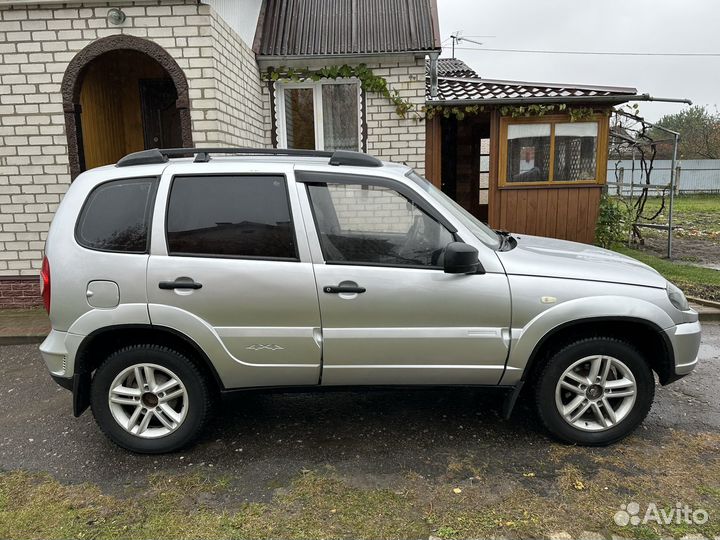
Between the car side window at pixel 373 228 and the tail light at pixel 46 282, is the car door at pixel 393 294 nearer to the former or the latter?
the car side window at pixel 373 228

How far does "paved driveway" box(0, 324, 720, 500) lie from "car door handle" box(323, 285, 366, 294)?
3.03 feet

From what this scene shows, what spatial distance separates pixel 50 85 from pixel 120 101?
2.21 m

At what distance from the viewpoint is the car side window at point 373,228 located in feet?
10.6

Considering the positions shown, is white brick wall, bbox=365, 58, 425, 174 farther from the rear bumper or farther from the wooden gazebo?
the rear bumper

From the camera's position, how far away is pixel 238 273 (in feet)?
10.4

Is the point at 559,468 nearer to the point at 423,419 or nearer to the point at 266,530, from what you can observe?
the point at 423,419

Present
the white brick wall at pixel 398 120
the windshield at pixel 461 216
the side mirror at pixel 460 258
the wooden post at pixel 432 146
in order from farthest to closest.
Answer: the wooden post at pixel 432 146, the white brick wall at pixel 398 120, the windshield at pixel 461 216, the side mirror at pixel 460 258

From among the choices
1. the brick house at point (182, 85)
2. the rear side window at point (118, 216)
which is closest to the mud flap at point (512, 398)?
the rear side window at point (118, 216)

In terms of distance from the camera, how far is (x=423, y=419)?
12.6ft

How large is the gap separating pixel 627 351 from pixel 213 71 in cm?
547

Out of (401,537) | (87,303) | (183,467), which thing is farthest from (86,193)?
(401,537)

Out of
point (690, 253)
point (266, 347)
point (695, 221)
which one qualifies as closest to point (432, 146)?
point (690, 253)

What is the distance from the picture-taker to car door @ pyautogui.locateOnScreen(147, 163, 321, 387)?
316 centimetres

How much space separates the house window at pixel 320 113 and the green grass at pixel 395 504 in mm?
6666
